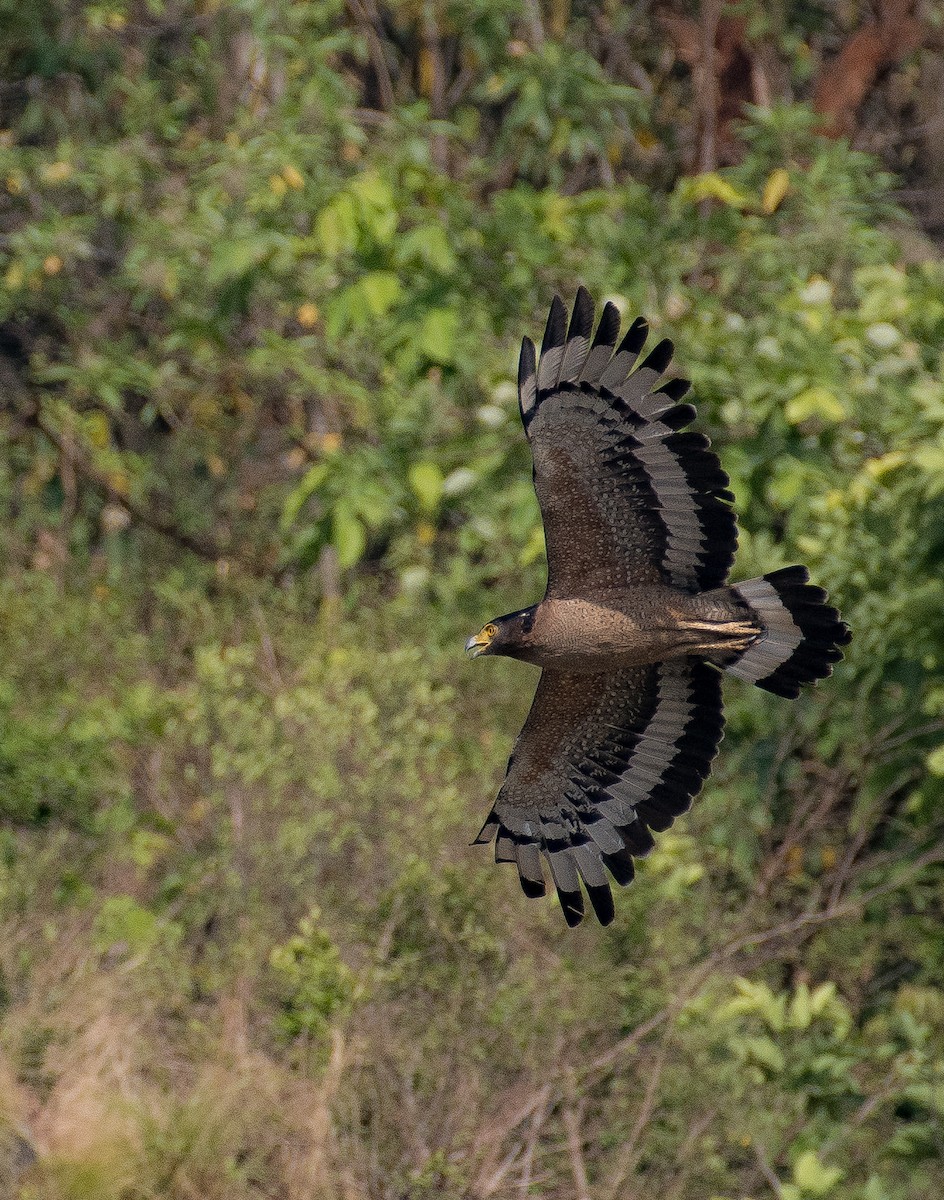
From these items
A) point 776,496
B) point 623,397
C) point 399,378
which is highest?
point 623,397

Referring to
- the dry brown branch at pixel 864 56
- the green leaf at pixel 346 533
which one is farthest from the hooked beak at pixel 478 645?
the dry brown branch at pixel 864 56

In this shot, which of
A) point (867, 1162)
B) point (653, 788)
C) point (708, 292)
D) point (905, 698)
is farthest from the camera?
point (708, 292)

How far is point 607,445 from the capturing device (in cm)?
520

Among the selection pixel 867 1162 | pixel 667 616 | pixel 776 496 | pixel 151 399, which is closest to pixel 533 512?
pixel 776 496

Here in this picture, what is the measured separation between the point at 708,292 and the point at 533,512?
1648 mm

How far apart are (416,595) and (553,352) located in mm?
4204

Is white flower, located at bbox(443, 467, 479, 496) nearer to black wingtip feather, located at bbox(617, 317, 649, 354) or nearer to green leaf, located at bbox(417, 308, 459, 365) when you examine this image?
green leaf, located at bbox(417, 308, 459, 365)

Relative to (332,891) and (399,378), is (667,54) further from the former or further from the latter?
(332,891)

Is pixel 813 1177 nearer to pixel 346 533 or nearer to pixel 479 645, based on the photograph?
pixel 479 645

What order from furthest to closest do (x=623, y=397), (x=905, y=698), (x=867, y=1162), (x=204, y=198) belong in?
(x=204, y=198)
(x=905, y=698)
(x=867, y=1162)
(x=623, y=397)

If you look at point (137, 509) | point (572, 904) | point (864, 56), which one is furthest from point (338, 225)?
point (864, 56)

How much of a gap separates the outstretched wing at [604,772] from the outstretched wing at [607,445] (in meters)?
0.65

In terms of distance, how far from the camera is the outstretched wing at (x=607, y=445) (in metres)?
5.16

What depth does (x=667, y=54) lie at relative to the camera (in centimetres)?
1120
